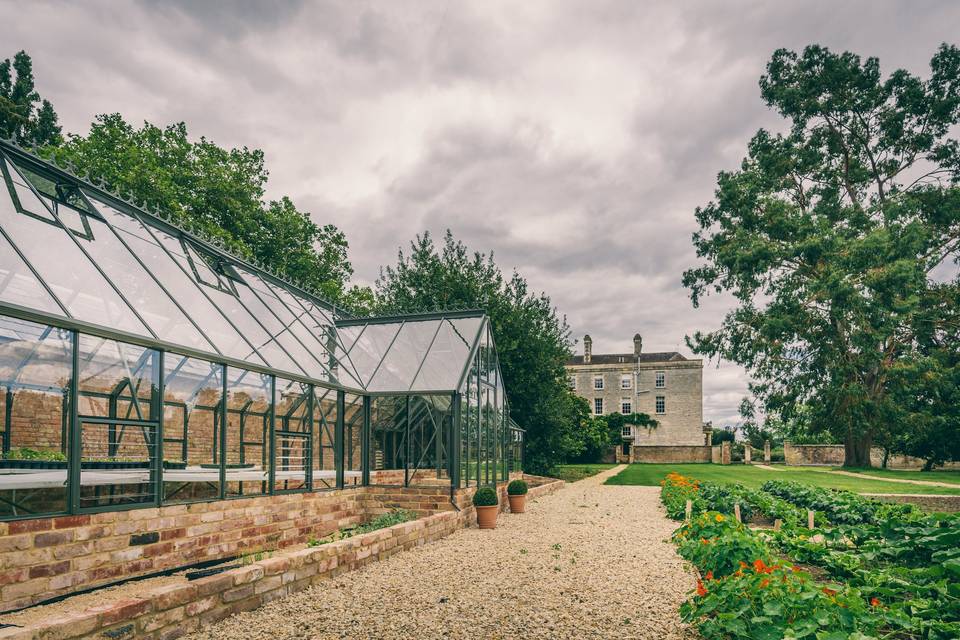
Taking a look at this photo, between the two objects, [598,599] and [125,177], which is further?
[125,177]

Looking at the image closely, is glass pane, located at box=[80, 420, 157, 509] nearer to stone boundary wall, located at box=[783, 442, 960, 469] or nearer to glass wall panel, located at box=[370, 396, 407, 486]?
glass wall panel, located at box=[370, 396, 407, 486]

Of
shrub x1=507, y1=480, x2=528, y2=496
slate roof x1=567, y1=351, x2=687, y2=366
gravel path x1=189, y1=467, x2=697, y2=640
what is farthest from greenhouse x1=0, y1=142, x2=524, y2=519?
slate roof x1=567, y1=351, x2=687, y2=366

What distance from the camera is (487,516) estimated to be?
11.4 metres

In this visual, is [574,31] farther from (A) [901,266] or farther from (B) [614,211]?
(A) [901,266]

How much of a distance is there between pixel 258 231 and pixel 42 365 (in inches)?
689

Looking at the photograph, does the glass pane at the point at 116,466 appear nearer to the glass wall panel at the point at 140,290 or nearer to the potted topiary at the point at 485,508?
the glass wall panel at the point at 140,290

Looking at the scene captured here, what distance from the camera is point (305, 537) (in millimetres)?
9656

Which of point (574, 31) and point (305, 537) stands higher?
point (574, 31)

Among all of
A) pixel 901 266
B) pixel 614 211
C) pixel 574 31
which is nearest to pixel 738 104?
pixel 574 31

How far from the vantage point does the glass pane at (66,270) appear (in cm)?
612

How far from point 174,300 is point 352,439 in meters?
4.78

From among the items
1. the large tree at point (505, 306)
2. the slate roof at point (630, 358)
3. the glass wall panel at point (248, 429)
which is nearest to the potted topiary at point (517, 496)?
the large tree at point (505, 306)

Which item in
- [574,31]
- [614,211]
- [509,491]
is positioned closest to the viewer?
[574,31]

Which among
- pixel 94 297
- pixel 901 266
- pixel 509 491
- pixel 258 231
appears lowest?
pixel 509 491
